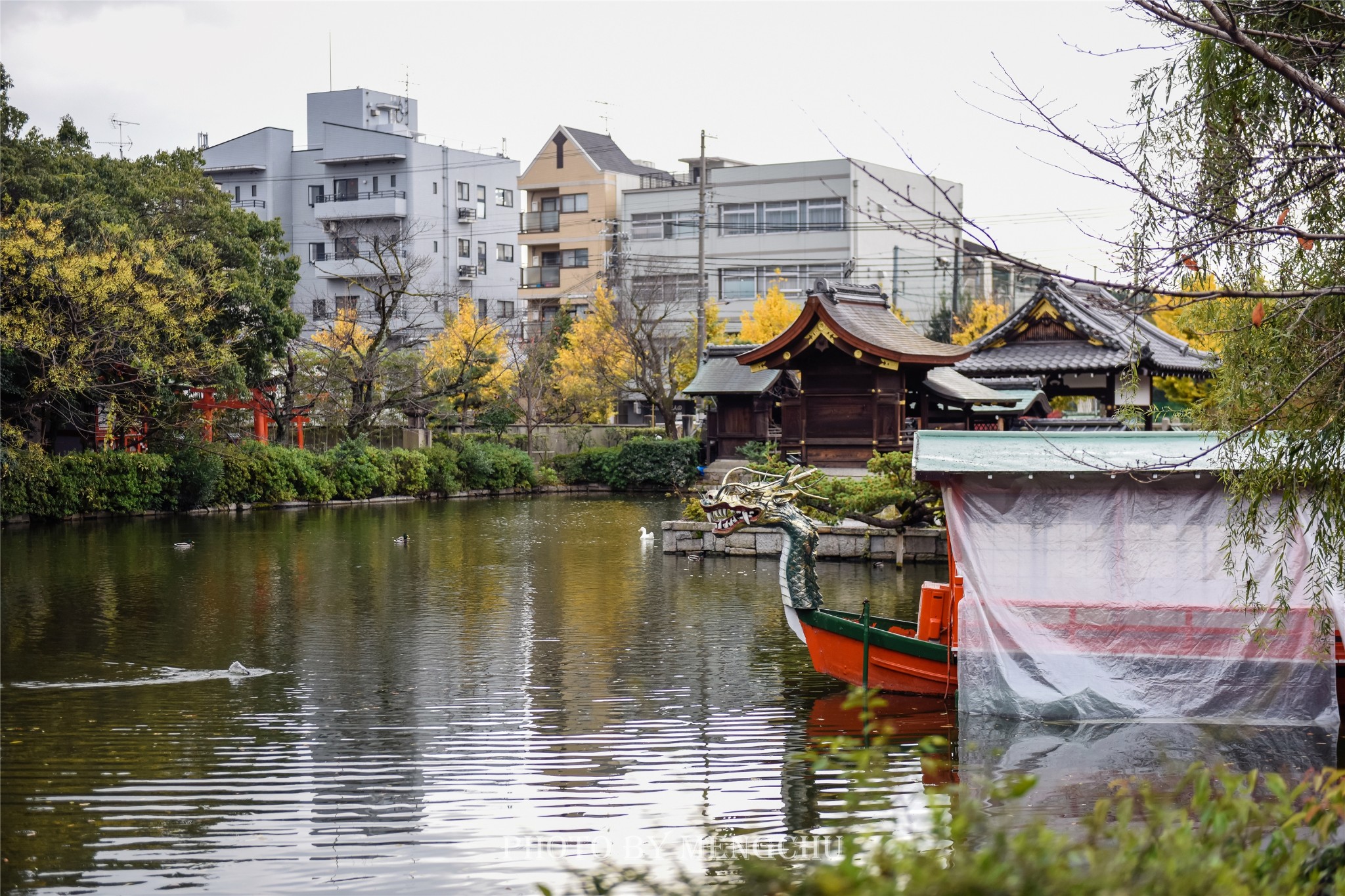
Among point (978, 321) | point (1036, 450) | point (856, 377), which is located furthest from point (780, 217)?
point (1036, 450)

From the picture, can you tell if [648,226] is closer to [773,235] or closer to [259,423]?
[773,235]

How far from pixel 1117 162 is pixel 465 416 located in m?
41.5

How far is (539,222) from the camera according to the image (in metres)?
68.9

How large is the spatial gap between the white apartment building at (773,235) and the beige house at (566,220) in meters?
1.40

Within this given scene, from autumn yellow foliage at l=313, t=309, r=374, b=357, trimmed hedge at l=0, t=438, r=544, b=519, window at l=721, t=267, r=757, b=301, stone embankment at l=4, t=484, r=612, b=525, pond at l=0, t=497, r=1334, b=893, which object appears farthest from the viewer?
window at l=721, t=267, r=757, b=301

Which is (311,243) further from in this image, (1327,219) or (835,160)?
(1327,219)

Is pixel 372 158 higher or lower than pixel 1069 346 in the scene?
higher

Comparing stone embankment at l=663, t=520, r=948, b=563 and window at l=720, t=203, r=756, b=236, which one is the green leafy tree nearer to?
stone embankment at l=663, t=520, r=948, b=563

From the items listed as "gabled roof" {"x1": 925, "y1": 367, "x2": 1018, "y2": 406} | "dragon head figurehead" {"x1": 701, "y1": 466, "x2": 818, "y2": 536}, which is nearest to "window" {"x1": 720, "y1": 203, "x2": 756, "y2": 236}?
"gabled roof" {"x1": 925, "y1": 367, "x2": 1018, "y2": 406}

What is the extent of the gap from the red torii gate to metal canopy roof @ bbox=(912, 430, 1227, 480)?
2542cm

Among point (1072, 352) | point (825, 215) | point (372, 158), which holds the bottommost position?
point (1072, 352)

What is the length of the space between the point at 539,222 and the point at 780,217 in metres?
13.7

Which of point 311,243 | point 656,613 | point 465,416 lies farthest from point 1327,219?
point 311,243

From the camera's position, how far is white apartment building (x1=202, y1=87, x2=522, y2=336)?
6084 cm
